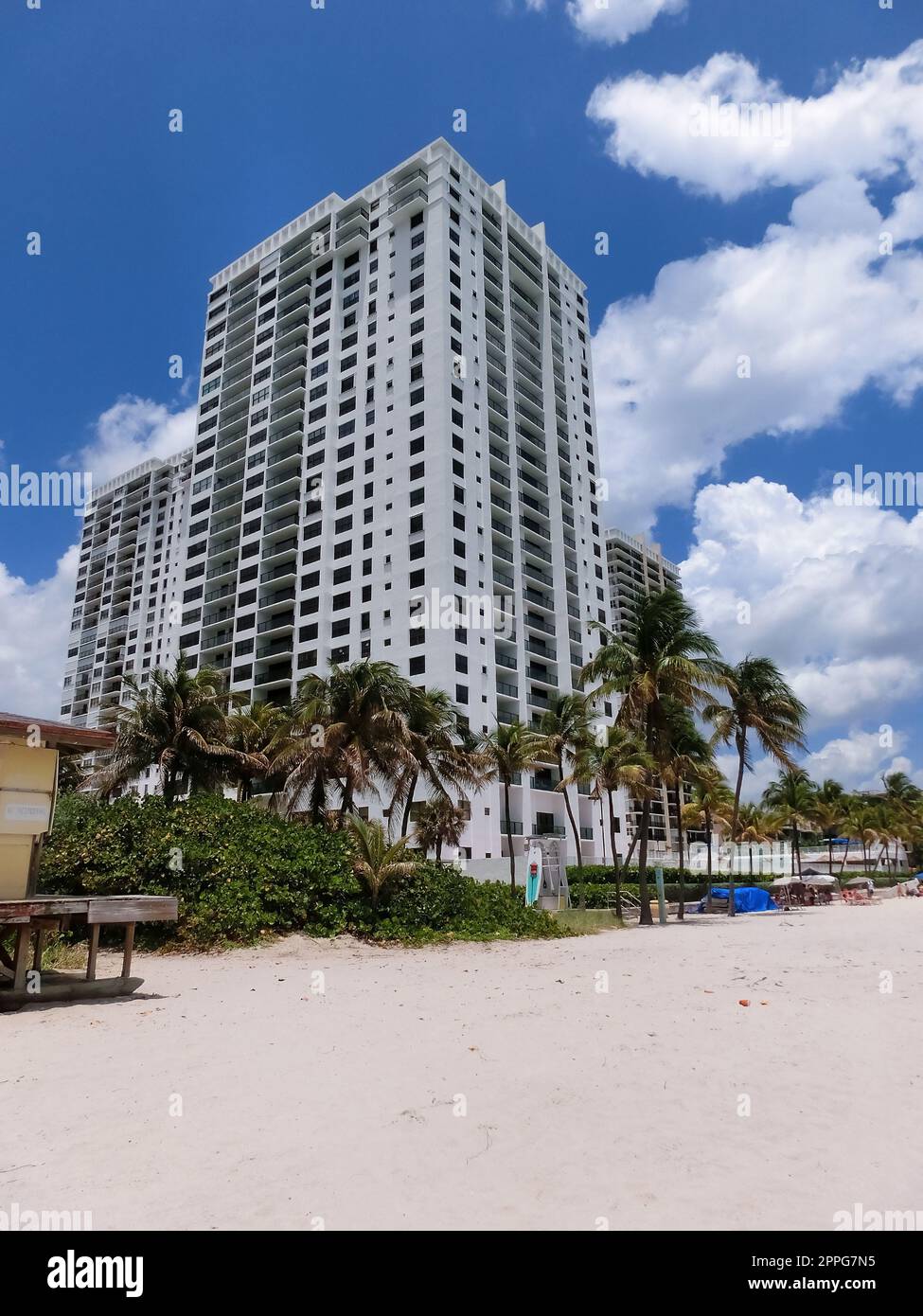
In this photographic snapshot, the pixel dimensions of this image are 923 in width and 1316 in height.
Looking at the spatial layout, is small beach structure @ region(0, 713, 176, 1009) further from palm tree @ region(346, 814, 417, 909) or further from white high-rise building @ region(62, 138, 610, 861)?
white high-rise building @ region(62, 138, 610, 861)

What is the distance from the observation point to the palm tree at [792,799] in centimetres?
6762

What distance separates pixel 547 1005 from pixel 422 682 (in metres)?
38.8

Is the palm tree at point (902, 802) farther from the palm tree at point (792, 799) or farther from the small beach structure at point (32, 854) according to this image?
the small beach structure at point (32, 854)

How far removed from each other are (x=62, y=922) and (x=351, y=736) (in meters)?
Result: 15.0

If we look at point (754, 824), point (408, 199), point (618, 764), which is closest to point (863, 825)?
point (754, 824)

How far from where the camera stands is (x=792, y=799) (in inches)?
2670

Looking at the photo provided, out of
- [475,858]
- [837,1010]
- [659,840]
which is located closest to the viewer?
[837,1010]

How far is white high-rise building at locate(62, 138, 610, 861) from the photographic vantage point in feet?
176

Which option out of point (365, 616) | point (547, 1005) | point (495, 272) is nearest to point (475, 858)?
point (365, 616)

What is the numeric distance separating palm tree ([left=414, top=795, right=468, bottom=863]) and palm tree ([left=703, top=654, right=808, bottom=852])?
12.9 metres

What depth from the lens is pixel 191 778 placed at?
30141mm

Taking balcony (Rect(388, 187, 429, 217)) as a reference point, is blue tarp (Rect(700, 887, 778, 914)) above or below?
below

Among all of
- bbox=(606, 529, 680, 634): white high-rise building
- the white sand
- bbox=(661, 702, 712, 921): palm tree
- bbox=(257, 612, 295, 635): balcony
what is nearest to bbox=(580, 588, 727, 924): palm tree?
bbox=(661, 702, 712, 921): palm tree
